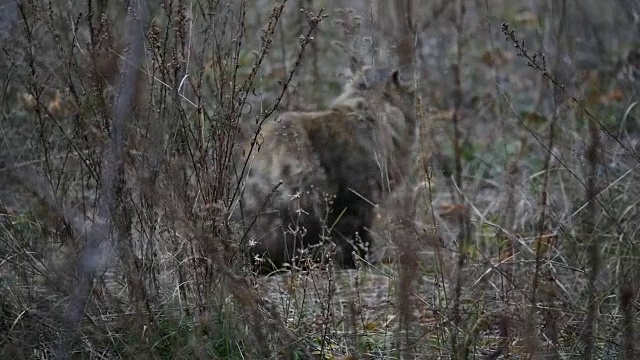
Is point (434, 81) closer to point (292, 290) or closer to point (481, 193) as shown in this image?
point (481, 193)

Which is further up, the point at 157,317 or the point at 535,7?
the point at 535,7

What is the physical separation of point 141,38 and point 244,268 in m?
1.05

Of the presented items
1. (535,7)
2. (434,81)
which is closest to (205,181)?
(434,81)

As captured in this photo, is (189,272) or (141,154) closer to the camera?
(141,154)

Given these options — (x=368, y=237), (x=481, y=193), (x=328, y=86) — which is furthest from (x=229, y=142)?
(x=328, y=86)

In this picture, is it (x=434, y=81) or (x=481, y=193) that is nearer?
(x=481, y=193)

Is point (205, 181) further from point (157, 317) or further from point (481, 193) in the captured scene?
point (481, 193)

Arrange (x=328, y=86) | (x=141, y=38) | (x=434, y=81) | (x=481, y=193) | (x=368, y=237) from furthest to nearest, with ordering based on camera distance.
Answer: (x=434, y=81) < (x=328, y=86) < (x=481, y=193) < (x=368, y=237) < (x=141, y=38)

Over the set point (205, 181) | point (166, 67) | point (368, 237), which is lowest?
point (368, 237)

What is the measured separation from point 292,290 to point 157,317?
→ 486 millimetres

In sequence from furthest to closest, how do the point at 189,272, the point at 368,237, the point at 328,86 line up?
the point at 328,86, the point at 368,237, the point at 189,272

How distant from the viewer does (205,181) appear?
130 inches

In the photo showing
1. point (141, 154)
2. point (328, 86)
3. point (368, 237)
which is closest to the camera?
point (141, 154)

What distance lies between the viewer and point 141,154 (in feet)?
10.5
